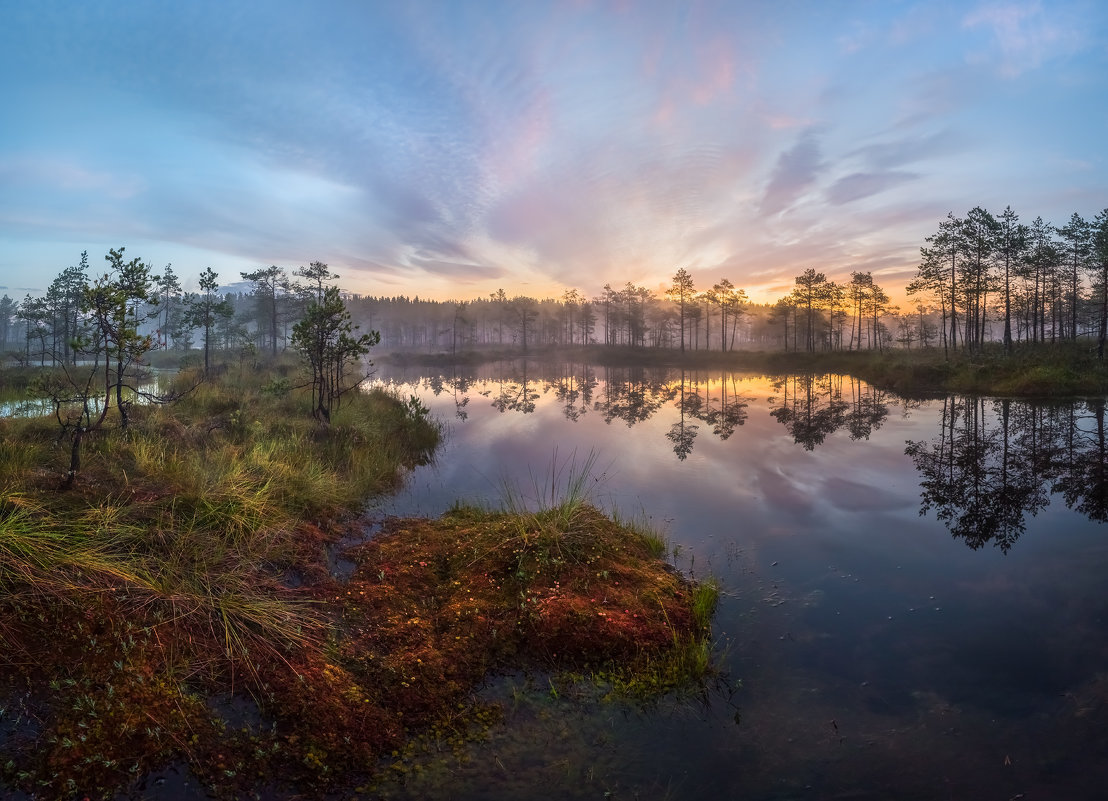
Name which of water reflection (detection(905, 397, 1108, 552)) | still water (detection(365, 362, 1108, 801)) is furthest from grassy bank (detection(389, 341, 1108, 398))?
still water (detection(365, 362, 1108, 801))

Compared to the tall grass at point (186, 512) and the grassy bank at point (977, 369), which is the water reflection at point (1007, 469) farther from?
the tall grass at point (186, 512)

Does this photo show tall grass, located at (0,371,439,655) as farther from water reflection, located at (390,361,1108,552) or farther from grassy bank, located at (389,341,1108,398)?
grassy bank, located at (389,341,1108,398)

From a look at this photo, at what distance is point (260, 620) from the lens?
4773 millimetres

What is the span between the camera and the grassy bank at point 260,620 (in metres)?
3.51

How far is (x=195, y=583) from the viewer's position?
5.21m

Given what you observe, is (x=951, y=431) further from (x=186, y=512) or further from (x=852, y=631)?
(x=186, y=512)

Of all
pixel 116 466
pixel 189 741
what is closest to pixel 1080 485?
pixel 189 741

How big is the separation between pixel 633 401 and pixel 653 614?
75.6 ft

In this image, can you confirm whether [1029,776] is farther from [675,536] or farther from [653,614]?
[675,536]

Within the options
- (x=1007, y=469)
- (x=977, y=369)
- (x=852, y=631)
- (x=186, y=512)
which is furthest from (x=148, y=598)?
(x=977, y=369)

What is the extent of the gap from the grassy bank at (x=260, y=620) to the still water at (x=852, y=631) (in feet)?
1.98

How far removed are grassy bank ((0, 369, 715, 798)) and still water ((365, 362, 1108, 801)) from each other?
0.60 metres

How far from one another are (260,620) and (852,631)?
19.2ft

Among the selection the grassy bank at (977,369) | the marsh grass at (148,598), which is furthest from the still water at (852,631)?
the grassy bank at (977,369)
